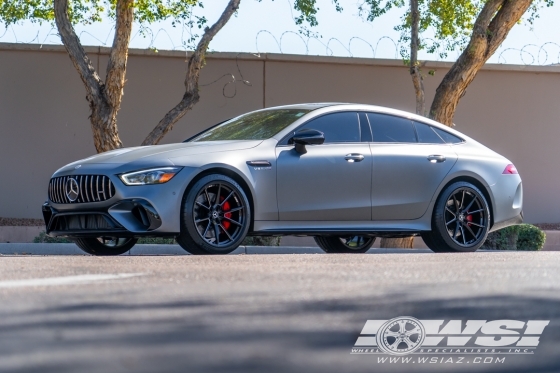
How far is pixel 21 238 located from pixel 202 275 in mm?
10924

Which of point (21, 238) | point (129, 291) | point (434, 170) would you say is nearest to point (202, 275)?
point (129, 291)

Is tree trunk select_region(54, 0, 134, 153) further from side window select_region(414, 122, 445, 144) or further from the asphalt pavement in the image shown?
the asphalt pavement

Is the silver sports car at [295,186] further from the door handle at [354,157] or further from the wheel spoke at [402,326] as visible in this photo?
the wheel spoke at [402,326]

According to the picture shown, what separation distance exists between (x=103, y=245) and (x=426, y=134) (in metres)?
3.38

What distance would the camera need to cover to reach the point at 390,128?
949 centimetres

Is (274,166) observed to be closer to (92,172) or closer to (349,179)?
(349,179)

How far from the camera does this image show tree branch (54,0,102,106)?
13.8 metres

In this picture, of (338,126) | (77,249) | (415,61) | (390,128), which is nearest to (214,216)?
(338,126)

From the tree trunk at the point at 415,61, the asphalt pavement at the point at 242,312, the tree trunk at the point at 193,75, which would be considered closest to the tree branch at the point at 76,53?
the tree trunk at the point at 193,75

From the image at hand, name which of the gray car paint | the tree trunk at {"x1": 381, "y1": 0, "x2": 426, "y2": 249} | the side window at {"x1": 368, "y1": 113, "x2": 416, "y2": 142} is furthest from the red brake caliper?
the tree trunk at {"x1": 381, "y1": 0, "x2": 426, "y2": 249}

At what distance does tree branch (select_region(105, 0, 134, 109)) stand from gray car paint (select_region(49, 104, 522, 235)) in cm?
487

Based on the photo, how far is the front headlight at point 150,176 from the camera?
7.86 meters

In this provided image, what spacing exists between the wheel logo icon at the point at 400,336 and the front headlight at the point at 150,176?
4.77m

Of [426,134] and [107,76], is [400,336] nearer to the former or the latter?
[426,134]
